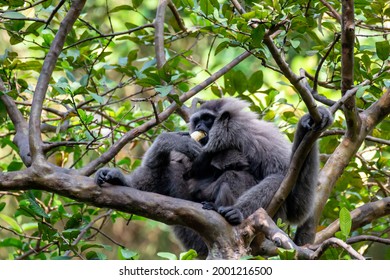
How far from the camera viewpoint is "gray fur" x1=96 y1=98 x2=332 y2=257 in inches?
211

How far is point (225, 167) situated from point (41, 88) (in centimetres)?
211

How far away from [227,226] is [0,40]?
7874 millimetres

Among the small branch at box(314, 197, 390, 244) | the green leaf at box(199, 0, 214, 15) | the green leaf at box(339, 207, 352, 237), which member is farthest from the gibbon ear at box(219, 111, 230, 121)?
the green leaf at box(339, 207, 352, 237)

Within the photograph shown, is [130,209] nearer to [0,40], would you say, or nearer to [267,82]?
[267,82]

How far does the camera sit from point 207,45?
510 inches

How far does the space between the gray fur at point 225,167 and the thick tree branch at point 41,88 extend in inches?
44.8

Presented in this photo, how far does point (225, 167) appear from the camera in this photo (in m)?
5.86

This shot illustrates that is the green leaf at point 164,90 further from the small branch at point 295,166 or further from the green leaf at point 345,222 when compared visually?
the green leaf at point 345,222

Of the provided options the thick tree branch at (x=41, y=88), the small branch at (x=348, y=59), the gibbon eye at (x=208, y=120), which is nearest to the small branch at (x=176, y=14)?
the gibbon eye at (x=208, y=120)

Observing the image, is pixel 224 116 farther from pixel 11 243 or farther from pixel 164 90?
pixel 11 243

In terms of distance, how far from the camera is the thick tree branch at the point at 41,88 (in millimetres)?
4207

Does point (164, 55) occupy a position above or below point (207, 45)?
above
